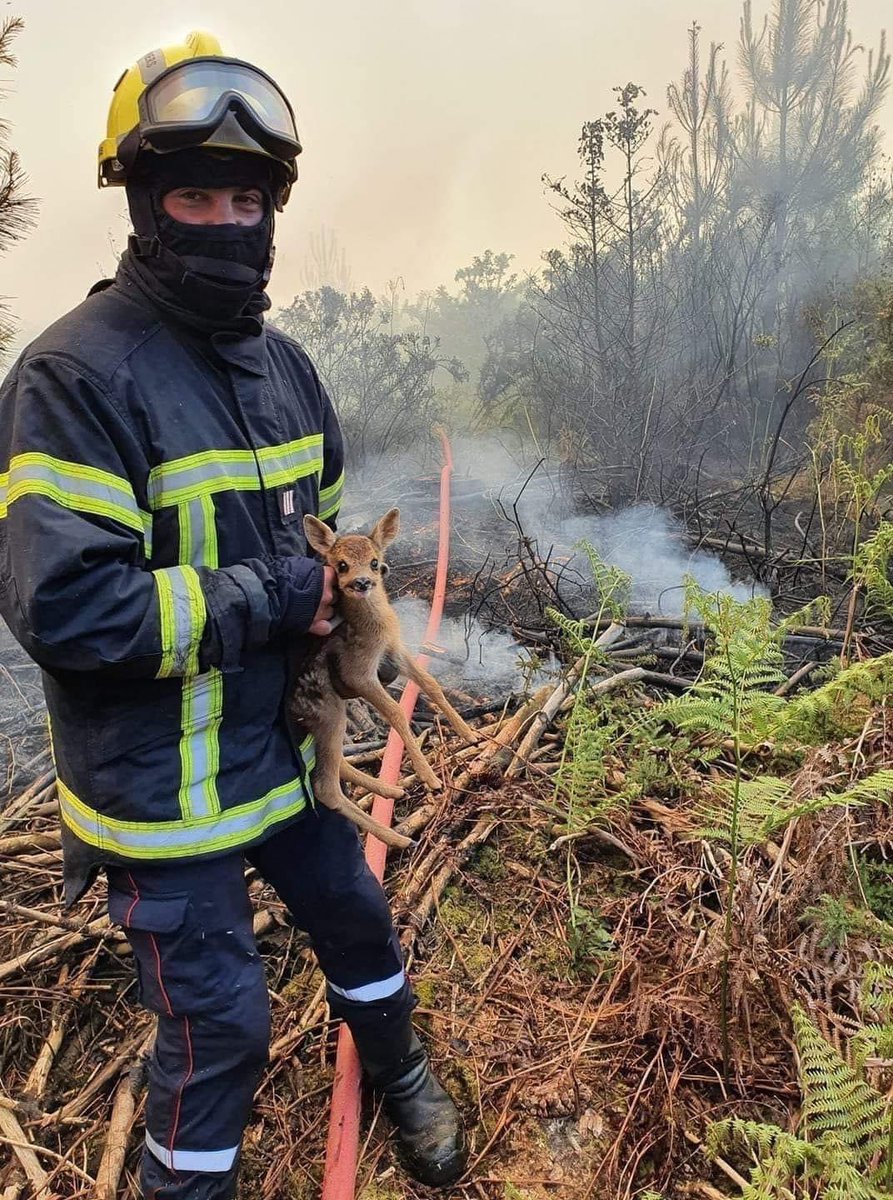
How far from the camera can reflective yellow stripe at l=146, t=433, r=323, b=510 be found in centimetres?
173

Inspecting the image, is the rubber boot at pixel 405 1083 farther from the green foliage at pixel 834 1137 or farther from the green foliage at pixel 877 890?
the green foliage at pixel 877 890

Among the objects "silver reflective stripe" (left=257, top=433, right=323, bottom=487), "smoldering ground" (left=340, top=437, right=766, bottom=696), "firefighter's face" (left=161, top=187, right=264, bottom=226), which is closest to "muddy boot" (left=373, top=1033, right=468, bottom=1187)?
"smoldering ground" (left=340, top=437, right=766, bottom=696)

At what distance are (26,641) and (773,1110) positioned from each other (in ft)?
7.49

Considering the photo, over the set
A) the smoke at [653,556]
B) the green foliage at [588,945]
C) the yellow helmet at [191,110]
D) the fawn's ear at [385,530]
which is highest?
the yellow helmet at [191,110]

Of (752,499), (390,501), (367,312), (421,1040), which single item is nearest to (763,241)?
(752,499)

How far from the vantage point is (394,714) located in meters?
2.43

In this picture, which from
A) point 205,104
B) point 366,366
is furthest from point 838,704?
point 366,366

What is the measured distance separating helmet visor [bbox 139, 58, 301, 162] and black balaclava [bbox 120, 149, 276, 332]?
0.21 ft

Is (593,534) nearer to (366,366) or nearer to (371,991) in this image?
(366,366)

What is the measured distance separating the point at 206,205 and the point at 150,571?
3.13 ft

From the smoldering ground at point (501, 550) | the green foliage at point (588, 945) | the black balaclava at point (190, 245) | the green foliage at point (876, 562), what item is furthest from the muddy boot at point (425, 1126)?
the green foliage at point (876, 562)

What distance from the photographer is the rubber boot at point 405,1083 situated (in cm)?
211

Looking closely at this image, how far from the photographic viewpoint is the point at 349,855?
2201 mm

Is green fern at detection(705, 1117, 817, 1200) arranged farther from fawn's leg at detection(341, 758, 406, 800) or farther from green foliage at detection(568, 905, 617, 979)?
fawn's leg at detection(341, 758, 406, 800)
